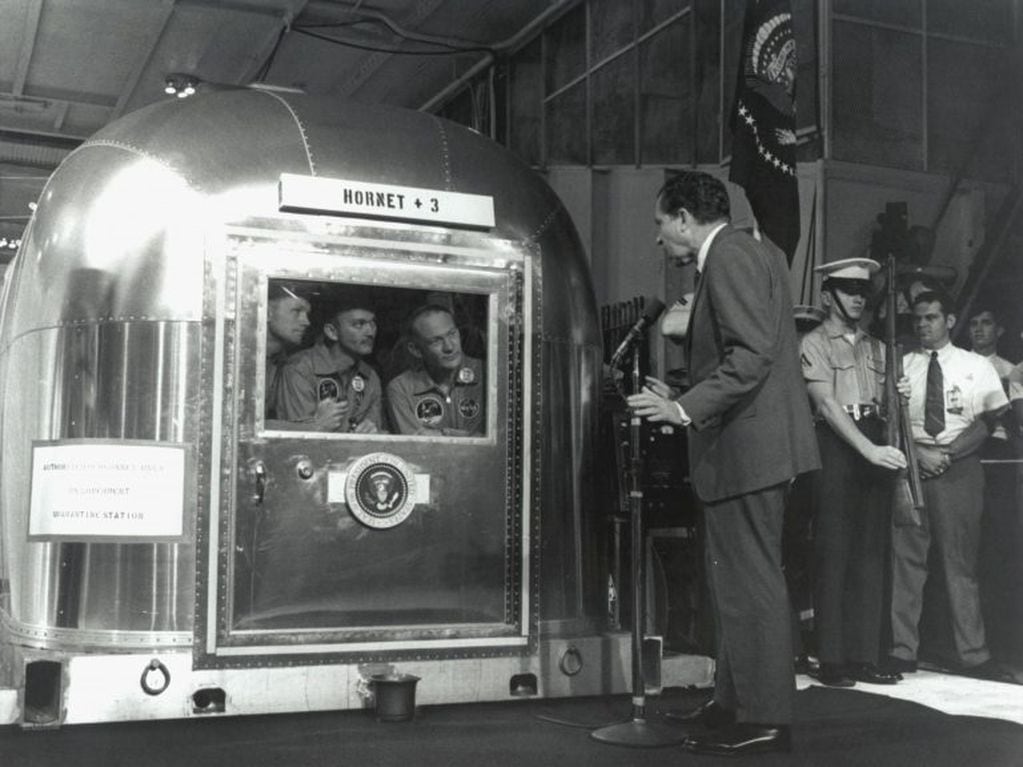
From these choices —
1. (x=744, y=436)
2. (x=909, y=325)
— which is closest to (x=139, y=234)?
(x=744, y=436)

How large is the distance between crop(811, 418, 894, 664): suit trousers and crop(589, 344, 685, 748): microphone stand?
6.54 feet

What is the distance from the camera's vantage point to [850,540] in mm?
6527

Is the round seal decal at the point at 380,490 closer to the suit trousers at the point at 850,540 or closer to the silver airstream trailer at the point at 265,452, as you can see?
the silver airstream trailer at the point at 265,452

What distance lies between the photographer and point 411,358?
5852 millimetres

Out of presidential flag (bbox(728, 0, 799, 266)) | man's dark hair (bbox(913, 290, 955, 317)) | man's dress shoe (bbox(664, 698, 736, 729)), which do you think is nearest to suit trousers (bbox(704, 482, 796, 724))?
man's dress shoe (bbox(664, 698, 736, 729))

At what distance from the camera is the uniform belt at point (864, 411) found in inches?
259

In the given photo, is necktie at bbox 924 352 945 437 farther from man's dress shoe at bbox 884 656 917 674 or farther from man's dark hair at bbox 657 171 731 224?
man's dark hair at bbox 657 171 731 224

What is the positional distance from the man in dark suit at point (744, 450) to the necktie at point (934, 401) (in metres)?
2.42

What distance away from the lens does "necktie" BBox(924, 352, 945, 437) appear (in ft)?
22.0

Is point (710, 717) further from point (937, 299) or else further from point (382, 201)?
point (937, 299)

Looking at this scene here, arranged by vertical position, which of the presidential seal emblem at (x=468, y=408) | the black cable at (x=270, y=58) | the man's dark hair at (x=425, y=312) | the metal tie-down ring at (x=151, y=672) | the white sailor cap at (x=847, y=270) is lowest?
the metal tie-down ring at (x=151, y=672)

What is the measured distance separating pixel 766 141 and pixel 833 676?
3.49 metres

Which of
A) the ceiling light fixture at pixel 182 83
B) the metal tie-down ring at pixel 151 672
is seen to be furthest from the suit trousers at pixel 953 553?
the ceiling light fixture at pixel 182 83

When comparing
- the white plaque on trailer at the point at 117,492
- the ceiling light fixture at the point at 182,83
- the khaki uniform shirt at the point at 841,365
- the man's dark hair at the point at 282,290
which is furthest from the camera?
the khaki uniform shirt at the point at 841,365
